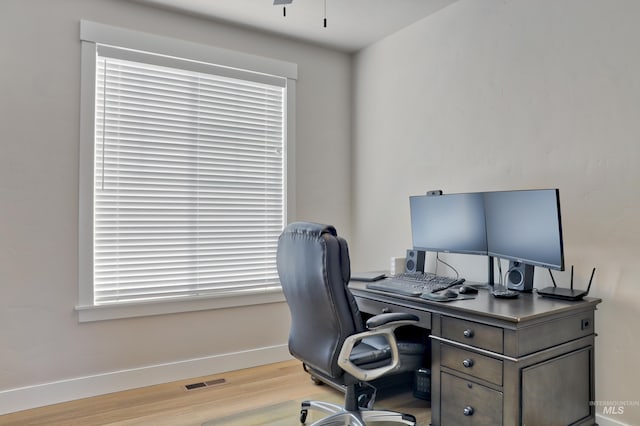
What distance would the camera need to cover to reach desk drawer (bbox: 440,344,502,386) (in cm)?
194

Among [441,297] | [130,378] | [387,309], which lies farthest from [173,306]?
[441,297]

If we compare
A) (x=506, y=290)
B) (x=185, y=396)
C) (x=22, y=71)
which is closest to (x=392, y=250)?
(x=506, y=290)

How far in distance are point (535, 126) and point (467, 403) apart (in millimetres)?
1592

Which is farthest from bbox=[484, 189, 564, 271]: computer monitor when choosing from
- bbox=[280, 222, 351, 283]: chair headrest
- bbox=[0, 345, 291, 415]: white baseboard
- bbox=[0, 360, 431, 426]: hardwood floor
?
bbox=[0, 345, 291, 415]: white baseboard

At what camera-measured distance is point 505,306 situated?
205 centimetres

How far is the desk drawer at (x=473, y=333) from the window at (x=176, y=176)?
1.74 m

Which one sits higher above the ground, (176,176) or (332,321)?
(176,176)

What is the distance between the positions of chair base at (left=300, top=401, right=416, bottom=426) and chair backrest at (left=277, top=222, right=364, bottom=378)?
286mm

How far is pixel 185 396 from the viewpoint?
2875 mm

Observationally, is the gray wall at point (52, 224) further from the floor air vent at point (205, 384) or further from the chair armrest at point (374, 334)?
the chair armrest at point (374, 334)

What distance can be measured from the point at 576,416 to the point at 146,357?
263cm

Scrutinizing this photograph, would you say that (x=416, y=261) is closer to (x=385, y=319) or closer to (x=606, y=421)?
(x=385, y=319)

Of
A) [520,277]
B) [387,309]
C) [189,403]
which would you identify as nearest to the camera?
[520,277]

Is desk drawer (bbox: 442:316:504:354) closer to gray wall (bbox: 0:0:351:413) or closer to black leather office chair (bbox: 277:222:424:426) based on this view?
black leather office chair (bbox: 277:222:424:426)
